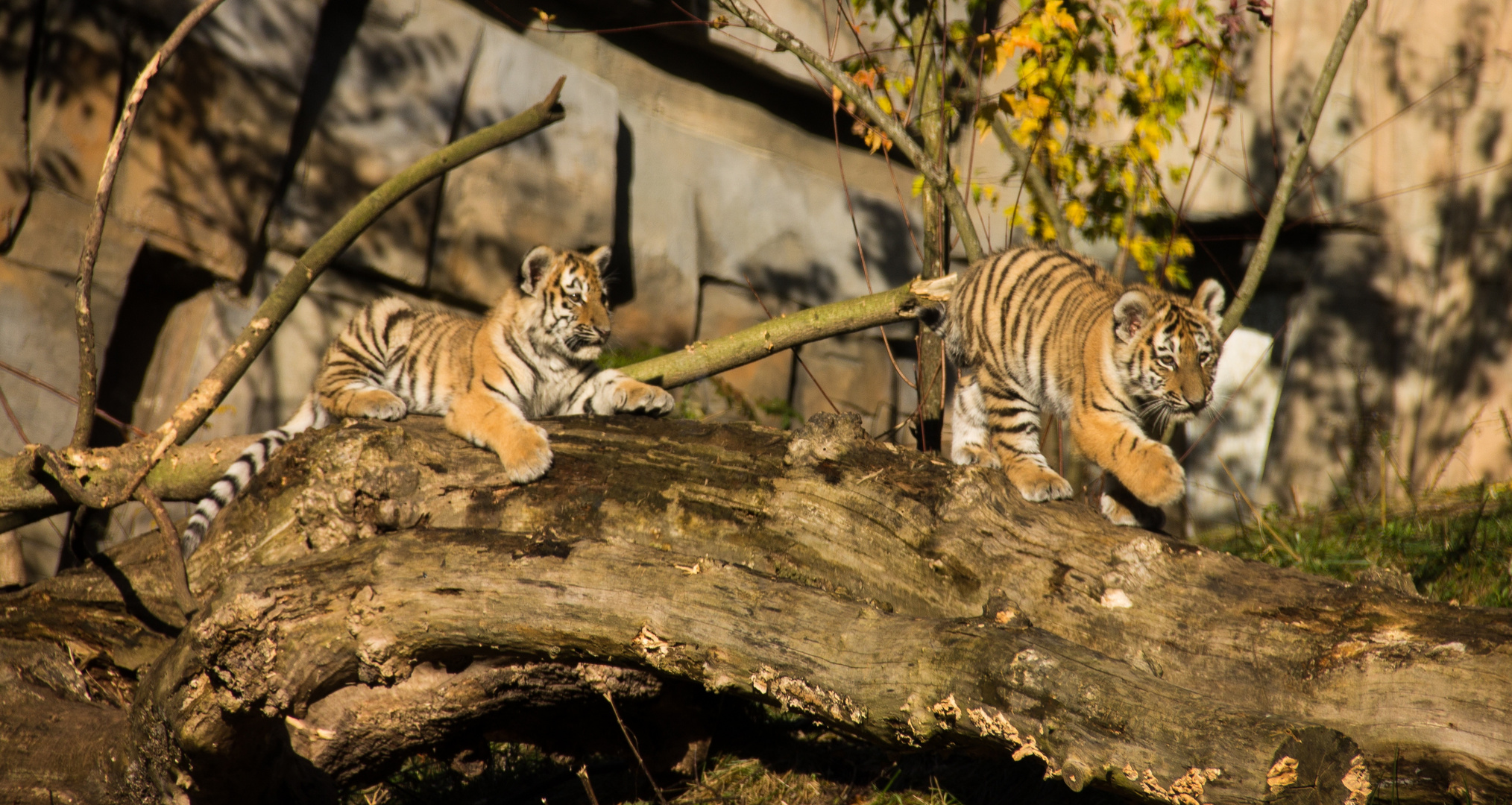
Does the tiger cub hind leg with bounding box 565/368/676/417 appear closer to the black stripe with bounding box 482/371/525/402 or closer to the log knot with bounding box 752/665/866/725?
the black stripe with bounding box 482/371/525/402

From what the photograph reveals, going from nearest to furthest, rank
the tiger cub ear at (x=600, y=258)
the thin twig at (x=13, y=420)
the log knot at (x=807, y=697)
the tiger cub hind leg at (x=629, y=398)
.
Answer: the log knot at (x=807, y=697) → the thin twig at (x=13, y=420) → the tiger cub hind leg at (x=629, y=398) → the tiger cub ear at (x=600, y=258)

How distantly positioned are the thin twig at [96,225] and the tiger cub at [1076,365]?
9.97 ft

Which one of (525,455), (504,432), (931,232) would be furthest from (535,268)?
(931,232)

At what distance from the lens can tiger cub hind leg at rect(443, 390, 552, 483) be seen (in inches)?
132

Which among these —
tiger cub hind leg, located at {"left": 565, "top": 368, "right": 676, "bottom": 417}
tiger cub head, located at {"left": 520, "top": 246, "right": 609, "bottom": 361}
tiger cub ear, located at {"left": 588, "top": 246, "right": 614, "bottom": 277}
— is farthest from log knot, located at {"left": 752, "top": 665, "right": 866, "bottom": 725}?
tiger cub ear, located at {"left": 588, "top": 246, "right": 614, "bottom": 277}

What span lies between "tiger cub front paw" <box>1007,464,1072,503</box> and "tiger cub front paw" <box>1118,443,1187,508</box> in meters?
0.25

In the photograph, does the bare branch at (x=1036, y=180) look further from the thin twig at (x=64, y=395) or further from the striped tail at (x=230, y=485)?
the thin twig at (x=64, y=395)

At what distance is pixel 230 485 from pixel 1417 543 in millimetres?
4726

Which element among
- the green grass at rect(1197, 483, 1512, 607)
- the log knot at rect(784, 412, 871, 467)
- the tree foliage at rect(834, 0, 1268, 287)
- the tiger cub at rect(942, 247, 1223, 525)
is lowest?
the green grass at rect(1197, 483, 1512, 607)

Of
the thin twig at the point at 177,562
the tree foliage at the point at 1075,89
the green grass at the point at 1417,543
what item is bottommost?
the thin twig at the point at 177,562

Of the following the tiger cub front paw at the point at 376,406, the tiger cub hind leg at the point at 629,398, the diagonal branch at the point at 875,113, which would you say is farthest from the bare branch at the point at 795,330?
the tiger cub front paw at the point at 376,406

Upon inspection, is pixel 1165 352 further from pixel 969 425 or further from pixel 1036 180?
pixel 1036 180

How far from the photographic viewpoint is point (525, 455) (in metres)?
3.36

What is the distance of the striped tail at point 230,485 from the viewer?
11.6ft
